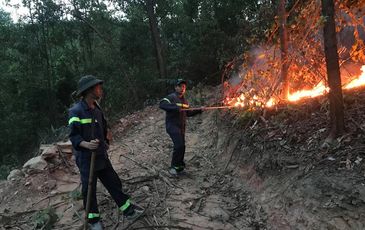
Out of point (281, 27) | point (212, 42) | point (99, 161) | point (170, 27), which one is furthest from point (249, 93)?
point (170, 27)

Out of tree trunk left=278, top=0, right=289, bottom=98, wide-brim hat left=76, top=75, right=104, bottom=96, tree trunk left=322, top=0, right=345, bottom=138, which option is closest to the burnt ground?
tree trunk left=322, top=0, right=345, bottom=138

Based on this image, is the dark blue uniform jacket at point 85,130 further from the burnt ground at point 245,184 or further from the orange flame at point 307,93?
the orange flame at point 307,93

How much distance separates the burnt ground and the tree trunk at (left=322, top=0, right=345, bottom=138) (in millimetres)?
229

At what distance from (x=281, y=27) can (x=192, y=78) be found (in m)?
11.4

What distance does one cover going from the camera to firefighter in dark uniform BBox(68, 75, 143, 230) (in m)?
5.21

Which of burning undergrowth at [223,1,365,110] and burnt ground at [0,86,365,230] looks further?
burning undergrowth at [223,1,365,110]

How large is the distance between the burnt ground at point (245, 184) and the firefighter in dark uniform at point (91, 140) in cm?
44

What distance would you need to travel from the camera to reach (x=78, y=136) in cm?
516

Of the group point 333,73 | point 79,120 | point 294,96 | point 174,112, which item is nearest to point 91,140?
point 79,120

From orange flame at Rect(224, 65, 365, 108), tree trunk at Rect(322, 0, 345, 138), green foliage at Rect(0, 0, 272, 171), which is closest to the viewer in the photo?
tree trunk at Rect(322, 0, 345, 138)

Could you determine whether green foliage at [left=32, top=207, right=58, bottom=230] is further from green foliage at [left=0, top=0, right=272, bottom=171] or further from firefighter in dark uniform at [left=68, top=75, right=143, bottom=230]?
green foliage at [left=0, top=0, right=272, bottom=171]

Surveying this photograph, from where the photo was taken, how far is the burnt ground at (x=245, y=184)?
481 centimetres

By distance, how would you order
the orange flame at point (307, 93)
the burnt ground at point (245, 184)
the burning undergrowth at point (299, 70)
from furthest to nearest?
the orange flame at point (307, 93) < the burning undergrowth at point (299, 70) < the burnt ground at point (245, 184)

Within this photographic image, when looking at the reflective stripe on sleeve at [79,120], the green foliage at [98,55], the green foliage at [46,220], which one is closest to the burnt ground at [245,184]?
the green foliage at [46,220]
